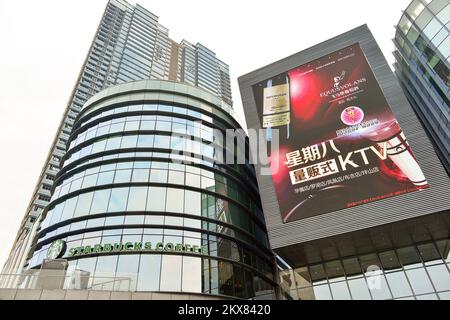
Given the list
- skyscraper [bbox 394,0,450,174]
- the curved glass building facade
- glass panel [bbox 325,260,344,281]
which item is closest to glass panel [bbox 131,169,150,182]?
the curved glass building facade

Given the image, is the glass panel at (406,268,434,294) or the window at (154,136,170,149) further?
the window at (154,136,170,149)

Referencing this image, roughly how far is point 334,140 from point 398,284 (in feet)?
36.5

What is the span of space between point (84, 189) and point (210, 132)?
46.1ft

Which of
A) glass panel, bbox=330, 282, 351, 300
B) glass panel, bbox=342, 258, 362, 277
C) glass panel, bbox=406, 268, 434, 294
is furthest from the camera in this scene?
glass panel, bbox=342, 258, 362, 277

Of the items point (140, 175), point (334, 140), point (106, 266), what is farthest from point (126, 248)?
point (334, 140)

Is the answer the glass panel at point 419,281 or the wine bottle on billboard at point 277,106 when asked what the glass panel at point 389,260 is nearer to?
the glass panel at point 419,281

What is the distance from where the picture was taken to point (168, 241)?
84.3ft

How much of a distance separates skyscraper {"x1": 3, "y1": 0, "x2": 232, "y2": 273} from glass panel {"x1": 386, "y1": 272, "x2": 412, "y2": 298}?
85.4 m

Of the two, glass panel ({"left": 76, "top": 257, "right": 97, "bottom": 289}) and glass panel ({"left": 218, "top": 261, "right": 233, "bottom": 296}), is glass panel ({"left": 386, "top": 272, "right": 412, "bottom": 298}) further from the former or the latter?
glass panel ({"left": 76, "top": 257, "right": 97, "bottom": 289})

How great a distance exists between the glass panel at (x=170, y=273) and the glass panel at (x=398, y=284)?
582 inches

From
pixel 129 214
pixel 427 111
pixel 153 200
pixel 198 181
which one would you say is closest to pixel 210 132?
pixel 198 181

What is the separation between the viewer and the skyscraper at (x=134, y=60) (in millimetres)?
101188

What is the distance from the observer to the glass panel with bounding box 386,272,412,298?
20281mm

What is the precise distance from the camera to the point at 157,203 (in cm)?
2759
